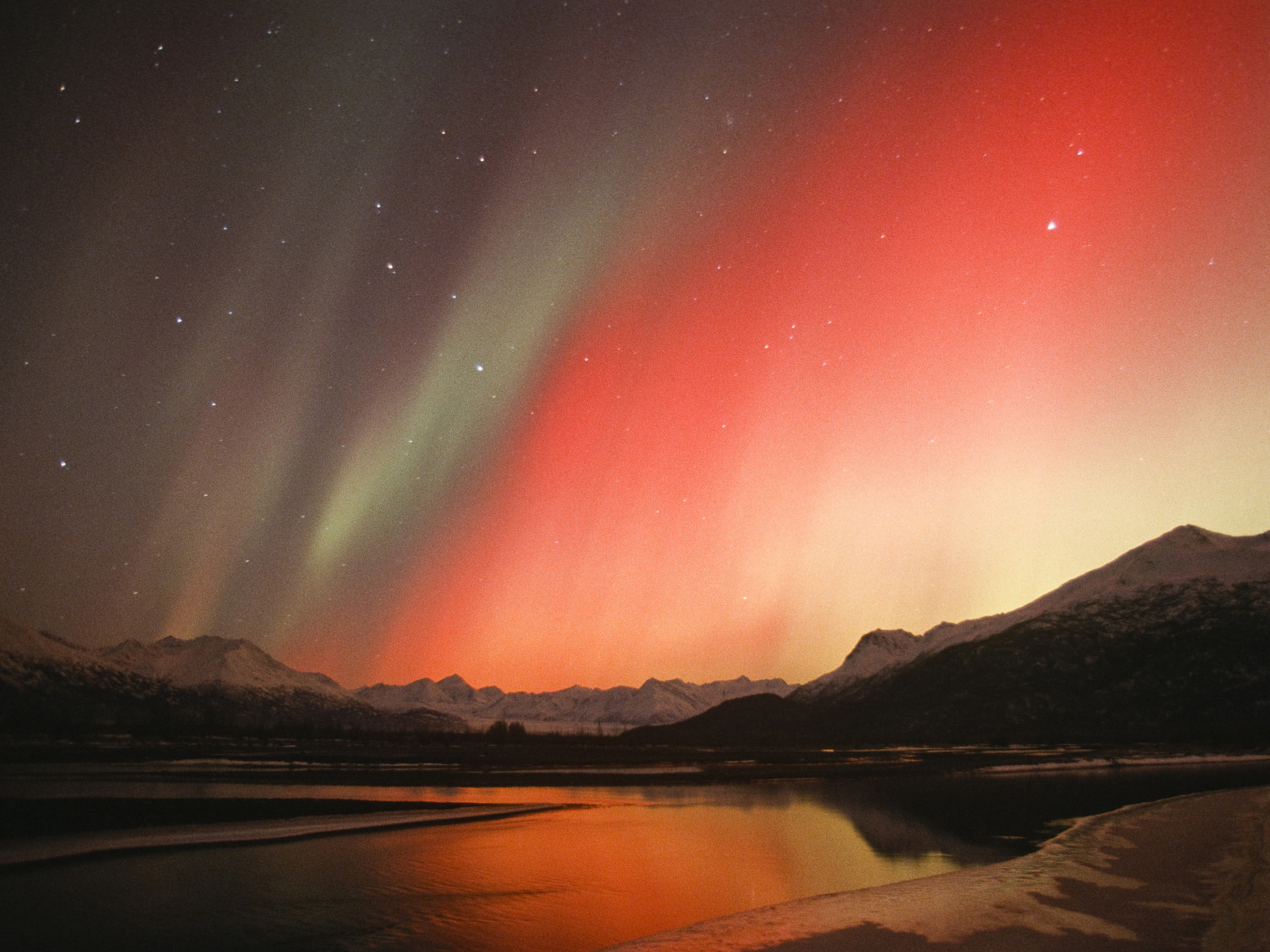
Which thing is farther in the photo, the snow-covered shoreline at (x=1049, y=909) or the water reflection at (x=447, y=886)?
the water reflection at (x=447, y=886)

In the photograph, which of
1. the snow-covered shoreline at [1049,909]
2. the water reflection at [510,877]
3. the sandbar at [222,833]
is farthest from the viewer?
the sandbar at [222,833]

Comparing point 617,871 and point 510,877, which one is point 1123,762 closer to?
point 617,871

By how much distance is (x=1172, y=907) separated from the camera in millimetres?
20250

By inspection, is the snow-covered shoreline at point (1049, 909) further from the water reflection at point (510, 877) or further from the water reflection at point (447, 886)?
the water reflection at point (447, 886)

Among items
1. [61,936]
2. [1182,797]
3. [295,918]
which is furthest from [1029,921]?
[1182,797]

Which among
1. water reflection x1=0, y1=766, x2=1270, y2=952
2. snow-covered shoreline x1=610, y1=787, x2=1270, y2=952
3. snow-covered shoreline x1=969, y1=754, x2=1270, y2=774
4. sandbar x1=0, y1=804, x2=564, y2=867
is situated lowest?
snow-covered shoreline x1=969, y1=754, x2=1270, y2=774

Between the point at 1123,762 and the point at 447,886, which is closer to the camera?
the point at 447,886

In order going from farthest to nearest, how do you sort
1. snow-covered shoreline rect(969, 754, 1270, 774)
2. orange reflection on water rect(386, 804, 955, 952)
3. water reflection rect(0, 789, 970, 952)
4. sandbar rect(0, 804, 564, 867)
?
1. snow-covered shoreline rect(969, 754, 1270, 774)
2. sandbar rect(0, 804, 564, 867)
3. orange reflection on water rect(386, 804, 955, 952)
4. water reflection rect(0, 789, 970, 952)

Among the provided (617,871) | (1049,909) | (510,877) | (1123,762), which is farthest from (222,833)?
(1123,762)

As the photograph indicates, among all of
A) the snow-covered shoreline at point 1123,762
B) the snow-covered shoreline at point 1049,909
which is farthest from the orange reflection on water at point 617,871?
the snow-covered shoreline at point 1123,762

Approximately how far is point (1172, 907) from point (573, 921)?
51.9 ft

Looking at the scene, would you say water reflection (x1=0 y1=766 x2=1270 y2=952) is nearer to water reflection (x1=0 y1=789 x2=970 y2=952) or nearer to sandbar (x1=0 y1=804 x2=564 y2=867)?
water reflection (x1=0 y1=789 x2=970 y2=952)

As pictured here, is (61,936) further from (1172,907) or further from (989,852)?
(989,852)

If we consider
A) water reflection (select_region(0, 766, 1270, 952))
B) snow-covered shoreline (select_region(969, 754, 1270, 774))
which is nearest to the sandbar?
water reflection (select_region(0, 766, 1270, 952))
